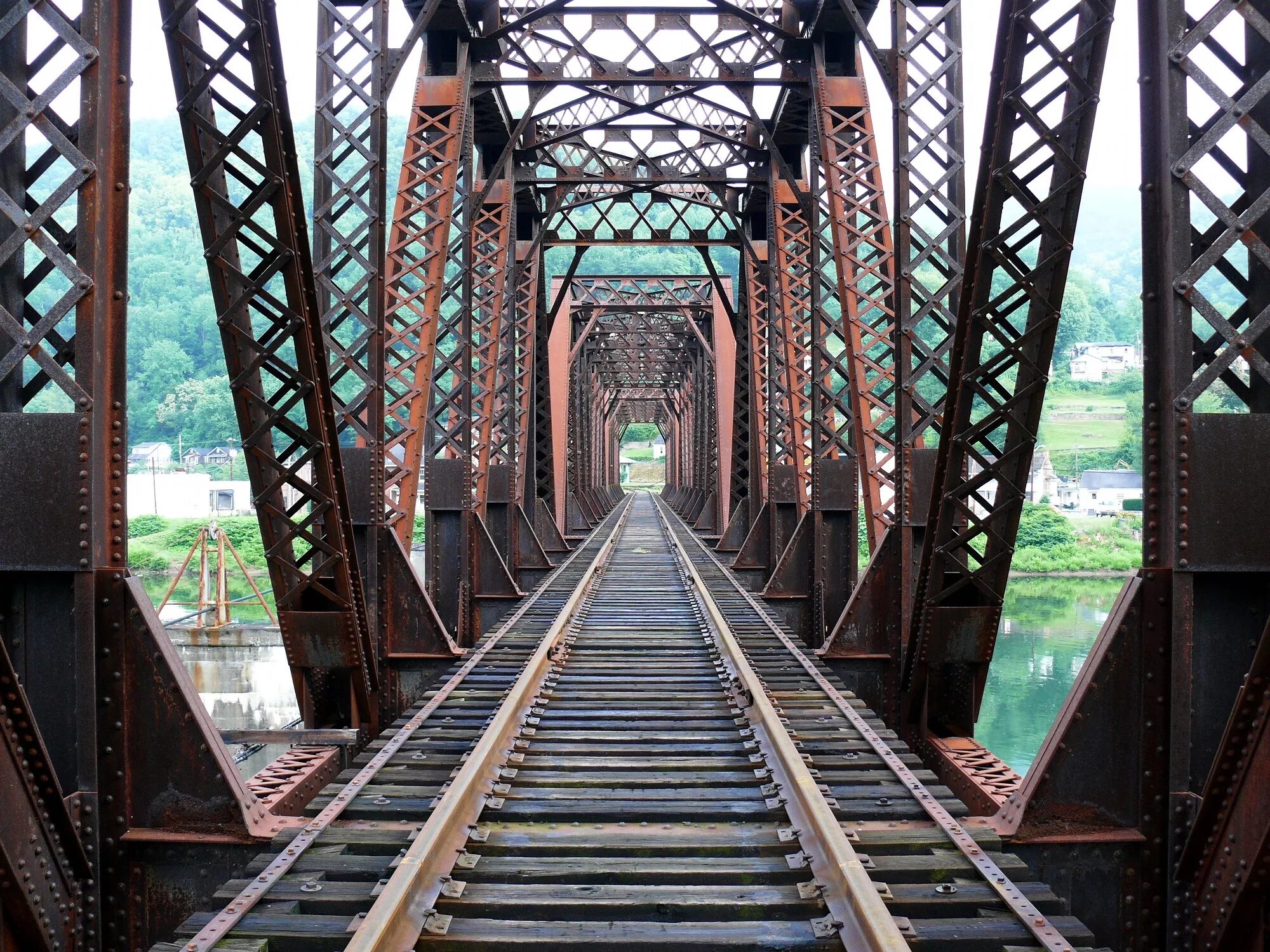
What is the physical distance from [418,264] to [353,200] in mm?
1471

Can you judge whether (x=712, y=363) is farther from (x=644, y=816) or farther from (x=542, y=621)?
(x=644, y=816)

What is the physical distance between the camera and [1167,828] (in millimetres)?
4508

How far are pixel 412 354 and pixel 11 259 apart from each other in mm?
5603

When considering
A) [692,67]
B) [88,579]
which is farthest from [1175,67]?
[692,67]

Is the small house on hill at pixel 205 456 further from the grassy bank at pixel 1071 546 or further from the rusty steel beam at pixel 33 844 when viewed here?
the rusty steel beam at pixel 33 844

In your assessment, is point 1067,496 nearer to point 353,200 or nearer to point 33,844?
point 353,200

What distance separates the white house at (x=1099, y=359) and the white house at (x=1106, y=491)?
39.5 metres

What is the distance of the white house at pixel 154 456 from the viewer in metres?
62.0

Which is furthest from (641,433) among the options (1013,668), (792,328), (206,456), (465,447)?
(465,447)

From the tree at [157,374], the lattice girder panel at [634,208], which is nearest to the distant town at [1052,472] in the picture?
the tree at [157,374]

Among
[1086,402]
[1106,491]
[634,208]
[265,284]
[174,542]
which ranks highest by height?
[1086,402]

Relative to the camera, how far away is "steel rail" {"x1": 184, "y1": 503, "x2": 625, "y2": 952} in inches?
149

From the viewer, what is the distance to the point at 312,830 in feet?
15.9

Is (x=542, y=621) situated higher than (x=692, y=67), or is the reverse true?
(x=692, y=67)
